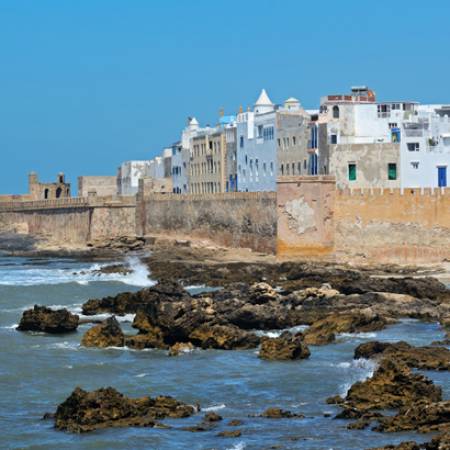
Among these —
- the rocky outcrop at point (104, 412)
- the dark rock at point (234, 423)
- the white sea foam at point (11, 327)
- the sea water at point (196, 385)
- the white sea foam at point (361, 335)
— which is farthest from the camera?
the white sea foam at point (11, 327)

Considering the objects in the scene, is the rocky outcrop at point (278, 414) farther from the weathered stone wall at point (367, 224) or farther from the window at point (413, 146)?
the window at point (413, 146)

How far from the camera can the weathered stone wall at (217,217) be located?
5034 centimetres

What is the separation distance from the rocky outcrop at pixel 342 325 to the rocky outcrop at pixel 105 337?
398 cm

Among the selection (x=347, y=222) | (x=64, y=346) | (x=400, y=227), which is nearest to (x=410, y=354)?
(x=64, y=346)

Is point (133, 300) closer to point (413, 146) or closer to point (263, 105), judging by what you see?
point (413, 146)

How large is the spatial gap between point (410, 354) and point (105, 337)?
6.89 metres

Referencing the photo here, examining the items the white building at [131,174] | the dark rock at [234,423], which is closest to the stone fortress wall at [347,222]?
the dark rock at [234,423]

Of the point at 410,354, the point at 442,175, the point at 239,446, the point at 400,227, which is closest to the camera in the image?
the point at 239,446

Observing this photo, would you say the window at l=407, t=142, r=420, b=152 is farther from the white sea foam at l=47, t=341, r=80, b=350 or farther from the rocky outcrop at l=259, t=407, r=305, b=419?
the rocky outcrop at l=259, t=407, r=305, b=419

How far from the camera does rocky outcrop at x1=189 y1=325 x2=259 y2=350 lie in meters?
27.4

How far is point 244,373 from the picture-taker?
2441 cm

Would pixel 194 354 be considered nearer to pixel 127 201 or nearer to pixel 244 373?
pixel 244 373

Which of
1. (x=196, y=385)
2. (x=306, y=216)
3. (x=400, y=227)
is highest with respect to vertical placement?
(x=306, y=216)

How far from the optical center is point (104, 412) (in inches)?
785
